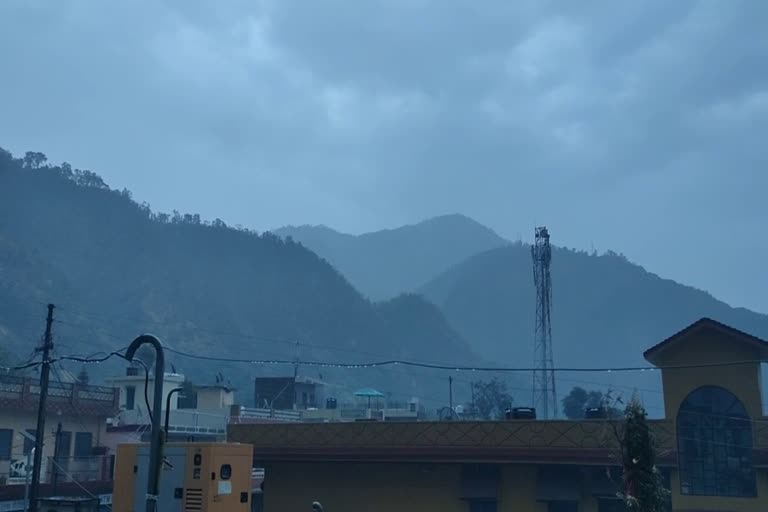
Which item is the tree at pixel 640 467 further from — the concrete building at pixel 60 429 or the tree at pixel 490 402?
the tree at pixel 490 402

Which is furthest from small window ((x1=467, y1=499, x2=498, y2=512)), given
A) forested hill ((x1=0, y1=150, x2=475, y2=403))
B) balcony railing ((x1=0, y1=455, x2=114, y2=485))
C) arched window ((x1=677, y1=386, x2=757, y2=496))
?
forested hill ((x1=0, y1=150, x2=475, y2=403))

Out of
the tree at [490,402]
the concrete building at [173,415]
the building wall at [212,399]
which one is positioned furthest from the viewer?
the tree at [490,402]

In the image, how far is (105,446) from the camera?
149 ft

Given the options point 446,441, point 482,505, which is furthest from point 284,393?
point 482,505

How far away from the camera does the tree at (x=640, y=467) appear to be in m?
14.5

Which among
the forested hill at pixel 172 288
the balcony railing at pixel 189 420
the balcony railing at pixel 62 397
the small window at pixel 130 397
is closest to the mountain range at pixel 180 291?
the forested hill at pixel 172 288

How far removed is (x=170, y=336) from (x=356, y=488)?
11981cm

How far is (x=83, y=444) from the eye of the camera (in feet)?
145

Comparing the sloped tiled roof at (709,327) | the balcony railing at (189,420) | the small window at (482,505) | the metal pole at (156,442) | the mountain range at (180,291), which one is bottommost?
the small window at (482,505)

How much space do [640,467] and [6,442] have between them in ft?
112

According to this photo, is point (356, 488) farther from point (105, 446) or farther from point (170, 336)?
point (170, 336)

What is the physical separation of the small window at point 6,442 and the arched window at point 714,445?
1205 inches

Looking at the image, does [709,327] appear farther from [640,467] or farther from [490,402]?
[490,402]

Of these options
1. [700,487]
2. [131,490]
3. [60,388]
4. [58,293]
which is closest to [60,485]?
[60,388]
